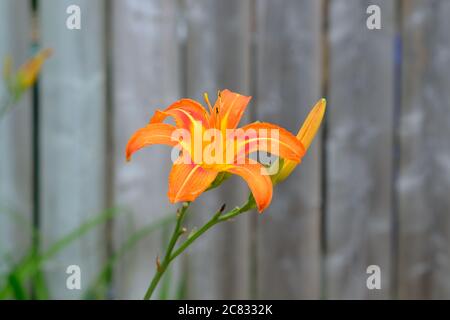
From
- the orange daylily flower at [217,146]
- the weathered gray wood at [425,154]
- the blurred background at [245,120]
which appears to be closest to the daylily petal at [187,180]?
the orange daylily flower at [217,146]

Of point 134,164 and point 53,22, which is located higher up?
point 53,22

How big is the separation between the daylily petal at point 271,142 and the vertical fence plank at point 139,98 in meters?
0.73

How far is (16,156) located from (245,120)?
37 cm

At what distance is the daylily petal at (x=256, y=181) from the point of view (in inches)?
6.8

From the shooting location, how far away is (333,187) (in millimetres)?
935

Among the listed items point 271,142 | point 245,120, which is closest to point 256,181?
point 271,142

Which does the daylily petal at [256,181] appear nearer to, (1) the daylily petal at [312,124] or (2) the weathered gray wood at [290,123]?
(1) the daylily petal at [312,124]

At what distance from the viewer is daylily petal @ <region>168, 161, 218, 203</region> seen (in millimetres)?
171

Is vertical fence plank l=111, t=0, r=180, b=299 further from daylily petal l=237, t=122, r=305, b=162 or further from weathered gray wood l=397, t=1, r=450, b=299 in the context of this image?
A: daylily petal l=237, t=122, r=305, b=162
